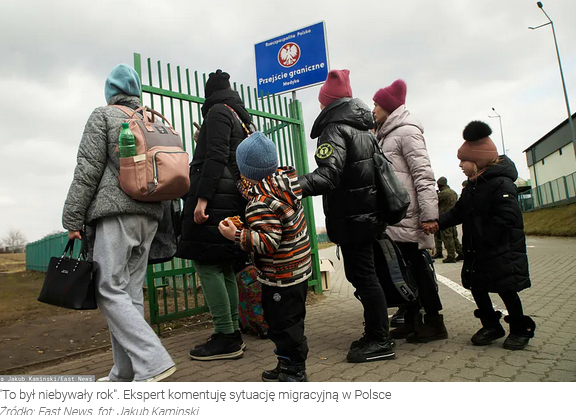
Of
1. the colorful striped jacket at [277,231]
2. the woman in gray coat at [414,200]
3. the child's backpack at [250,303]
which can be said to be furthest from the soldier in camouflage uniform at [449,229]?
the colorful striped jacket at [277,231]

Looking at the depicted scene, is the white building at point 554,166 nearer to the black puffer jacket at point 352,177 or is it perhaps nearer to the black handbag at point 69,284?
the black puffer jacket at point 352,177

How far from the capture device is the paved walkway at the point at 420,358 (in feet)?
8.82

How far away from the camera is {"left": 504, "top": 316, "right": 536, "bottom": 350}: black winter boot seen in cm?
311

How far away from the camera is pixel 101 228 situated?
2.58 meters

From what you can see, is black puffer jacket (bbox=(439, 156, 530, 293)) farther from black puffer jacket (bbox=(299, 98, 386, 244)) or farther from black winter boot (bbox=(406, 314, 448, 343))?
black puffer jacket (bbox=(299, 98, 386, 244))

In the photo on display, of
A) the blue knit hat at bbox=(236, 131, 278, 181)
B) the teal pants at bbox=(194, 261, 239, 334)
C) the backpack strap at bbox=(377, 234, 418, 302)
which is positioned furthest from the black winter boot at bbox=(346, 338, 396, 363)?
the blue knit hat at bbox=(236, 131, 278, 181)

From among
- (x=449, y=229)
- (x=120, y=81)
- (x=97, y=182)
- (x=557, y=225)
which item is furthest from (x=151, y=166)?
(x=557, y=225)

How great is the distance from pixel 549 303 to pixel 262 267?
12.5ft

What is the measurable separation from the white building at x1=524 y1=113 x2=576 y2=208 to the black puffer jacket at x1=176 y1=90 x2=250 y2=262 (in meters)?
29.6

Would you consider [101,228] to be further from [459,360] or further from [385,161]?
[459,360]

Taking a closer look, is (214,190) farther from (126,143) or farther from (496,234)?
(496,234)

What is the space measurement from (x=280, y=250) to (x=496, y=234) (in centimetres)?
173
